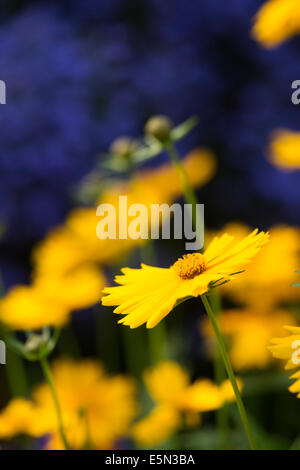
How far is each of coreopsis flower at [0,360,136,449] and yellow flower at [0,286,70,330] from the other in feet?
0.26

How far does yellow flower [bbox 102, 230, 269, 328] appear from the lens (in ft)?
1.05

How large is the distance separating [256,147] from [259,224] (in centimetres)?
23

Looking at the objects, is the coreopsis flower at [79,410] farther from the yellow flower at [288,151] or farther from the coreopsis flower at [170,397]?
the yellow flower at [288,151]

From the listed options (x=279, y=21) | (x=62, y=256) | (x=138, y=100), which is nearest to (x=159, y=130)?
(x=279, y=21)

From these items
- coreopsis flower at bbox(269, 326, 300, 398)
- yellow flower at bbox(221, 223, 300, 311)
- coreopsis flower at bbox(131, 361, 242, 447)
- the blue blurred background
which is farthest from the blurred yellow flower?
the blue blurred background

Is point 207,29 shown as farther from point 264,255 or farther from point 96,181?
point 264,255

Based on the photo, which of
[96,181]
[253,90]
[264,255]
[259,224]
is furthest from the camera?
[253,90]

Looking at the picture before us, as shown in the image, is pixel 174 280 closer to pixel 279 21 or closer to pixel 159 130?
pixel 159 130

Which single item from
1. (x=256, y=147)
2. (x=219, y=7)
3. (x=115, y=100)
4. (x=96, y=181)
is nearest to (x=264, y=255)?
(x=96, y=181)

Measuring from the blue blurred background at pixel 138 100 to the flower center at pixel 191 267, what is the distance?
119cm

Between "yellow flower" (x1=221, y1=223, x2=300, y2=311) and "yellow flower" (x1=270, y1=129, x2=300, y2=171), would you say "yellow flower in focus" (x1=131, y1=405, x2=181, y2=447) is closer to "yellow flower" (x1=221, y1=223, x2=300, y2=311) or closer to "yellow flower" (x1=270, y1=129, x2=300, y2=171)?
"yellow flower" (x1=221, y1=223, x2=300, y2=311)

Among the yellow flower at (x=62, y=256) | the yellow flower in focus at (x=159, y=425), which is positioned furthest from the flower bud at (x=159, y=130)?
the yellow flower at (x=62, y=256)

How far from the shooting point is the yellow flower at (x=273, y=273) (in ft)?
2.30

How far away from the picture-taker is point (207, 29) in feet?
5.60
